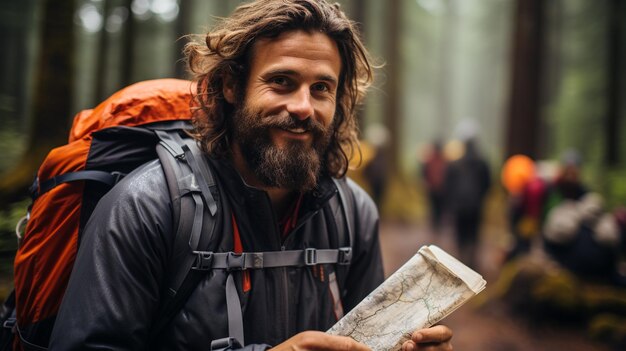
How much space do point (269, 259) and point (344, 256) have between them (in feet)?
1.39

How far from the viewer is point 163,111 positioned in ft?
7.47

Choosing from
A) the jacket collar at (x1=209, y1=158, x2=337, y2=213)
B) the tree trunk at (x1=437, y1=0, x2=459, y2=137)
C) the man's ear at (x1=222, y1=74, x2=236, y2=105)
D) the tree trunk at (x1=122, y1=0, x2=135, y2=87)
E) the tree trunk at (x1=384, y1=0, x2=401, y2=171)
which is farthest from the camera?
the tree trunk at (x1=437, y1=0, x2=459, y2=137)

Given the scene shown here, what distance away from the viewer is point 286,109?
83.6 inches

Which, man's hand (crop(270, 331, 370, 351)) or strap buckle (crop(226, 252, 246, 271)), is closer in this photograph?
man's hand (crop(270, 331, 370, 351))

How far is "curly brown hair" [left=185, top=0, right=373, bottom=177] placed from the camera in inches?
86.1

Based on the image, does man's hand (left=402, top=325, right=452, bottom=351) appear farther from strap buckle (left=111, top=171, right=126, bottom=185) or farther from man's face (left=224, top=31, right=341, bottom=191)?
strap buckle (left=111, top=171, right=126, bottom=185)

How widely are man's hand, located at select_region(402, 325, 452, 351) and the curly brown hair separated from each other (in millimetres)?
958

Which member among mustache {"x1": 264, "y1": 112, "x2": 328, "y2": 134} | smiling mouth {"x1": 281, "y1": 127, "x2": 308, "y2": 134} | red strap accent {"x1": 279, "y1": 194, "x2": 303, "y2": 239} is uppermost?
mustache {"x1": 264, "y1": 112, "x2": 328, "y2": 134}

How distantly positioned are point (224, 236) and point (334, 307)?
2.18 ft

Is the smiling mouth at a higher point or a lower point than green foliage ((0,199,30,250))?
higher

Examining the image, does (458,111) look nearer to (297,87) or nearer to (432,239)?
(432,239)

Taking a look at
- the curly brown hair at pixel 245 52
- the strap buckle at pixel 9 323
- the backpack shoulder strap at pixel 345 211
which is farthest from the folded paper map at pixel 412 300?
the strap buckle at pixel 9 323

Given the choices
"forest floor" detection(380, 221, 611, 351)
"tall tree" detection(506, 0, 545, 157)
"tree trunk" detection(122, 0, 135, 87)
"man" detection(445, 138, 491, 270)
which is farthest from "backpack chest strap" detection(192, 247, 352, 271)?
"tree trunk" detection(122, 0, 135, 87)

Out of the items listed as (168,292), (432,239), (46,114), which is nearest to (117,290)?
(168,292)
